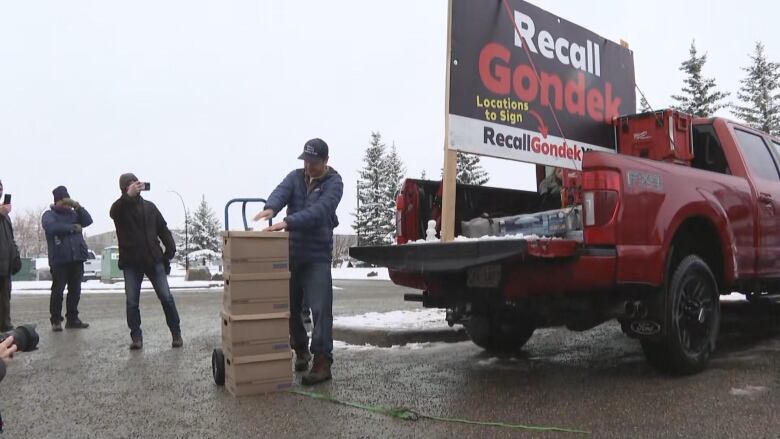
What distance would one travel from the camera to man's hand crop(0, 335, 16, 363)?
231 cm

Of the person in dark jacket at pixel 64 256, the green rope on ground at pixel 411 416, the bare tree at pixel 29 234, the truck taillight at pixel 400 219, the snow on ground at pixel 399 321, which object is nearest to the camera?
the green rope on ground at pixel 411 416

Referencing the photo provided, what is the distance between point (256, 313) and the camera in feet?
14.5

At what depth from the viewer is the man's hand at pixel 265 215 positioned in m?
4.59

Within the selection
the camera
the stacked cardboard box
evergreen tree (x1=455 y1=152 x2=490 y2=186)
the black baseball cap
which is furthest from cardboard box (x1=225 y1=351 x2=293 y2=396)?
evergreen tree (x1=455 y1=152 x2=490 y2=186)

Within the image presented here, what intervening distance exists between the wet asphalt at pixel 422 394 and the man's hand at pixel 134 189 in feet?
5.16

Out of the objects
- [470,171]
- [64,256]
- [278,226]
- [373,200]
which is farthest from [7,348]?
[373,200]

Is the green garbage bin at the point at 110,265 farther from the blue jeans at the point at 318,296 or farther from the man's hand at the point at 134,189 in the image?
the blue jeans at the point at 318,296

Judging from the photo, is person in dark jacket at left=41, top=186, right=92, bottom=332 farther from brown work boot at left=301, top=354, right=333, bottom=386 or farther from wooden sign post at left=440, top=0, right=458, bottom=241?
wooden sign post at left=440, top=0, right=458, bottom=241

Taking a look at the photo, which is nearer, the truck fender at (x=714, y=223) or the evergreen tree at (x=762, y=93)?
the truck fender at (x=714, y=223)

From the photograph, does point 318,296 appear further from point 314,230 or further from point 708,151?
point 708,151

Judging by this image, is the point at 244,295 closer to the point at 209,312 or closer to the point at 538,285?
the point at 538,285

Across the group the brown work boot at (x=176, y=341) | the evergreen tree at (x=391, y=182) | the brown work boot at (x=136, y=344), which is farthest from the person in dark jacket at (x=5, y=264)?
the evergreen tree at (x=391, y=182)

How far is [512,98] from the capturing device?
516 centimetres

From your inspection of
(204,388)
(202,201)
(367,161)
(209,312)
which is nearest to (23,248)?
(202,201)
